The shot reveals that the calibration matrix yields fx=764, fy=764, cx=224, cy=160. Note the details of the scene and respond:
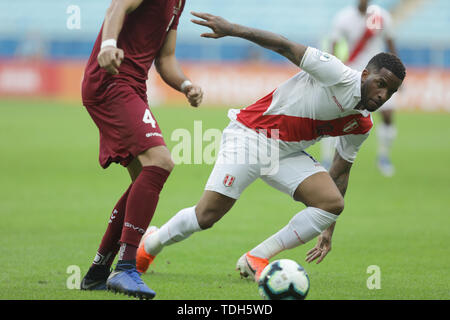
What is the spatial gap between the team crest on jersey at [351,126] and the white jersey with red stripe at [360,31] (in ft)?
23.3

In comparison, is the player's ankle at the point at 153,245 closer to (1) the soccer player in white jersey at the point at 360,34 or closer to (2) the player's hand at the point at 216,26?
(2) the player's hand at the point at 216,26

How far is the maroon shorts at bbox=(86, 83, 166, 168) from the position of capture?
497cm

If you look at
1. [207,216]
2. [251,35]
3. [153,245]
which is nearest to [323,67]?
[251,35]

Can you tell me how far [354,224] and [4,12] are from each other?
3005cm

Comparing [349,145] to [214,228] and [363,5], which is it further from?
[363,5]

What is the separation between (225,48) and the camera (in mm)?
33062

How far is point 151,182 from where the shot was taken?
16.3 ft

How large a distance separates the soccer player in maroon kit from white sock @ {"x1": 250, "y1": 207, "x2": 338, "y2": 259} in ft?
3.63

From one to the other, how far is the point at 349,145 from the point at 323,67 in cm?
87

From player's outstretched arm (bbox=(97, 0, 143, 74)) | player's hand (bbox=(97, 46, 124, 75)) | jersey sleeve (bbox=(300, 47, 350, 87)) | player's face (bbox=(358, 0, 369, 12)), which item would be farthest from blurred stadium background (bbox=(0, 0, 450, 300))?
player's face (bbox=(358, 0, 369, 12))

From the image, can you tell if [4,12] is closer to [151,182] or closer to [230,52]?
[230,52]

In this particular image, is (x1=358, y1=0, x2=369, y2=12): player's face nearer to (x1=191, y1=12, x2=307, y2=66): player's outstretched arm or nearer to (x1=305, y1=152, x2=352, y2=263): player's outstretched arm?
(x1=305, y1=152, x2=352, y2=263): player's outstretched arm

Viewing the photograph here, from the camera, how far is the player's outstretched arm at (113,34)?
4.66 m
